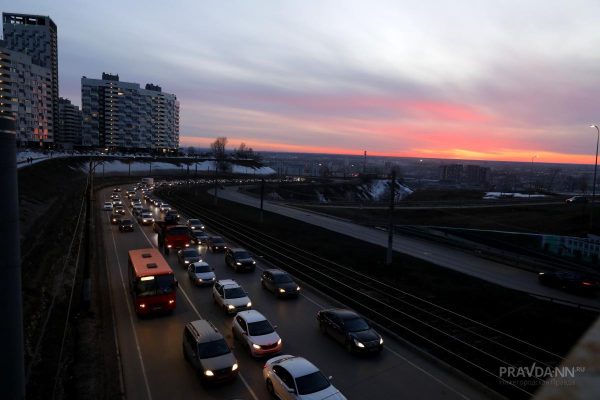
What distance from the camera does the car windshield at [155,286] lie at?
60.7 feet

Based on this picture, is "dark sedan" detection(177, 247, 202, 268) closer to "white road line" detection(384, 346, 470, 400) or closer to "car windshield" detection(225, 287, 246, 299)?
"car windshield" detection(225, 287, 246, 299)

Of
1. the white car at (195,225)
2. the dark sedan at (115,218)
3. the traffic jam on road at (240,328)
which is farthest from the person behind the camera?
the dark sedan at (115,218)

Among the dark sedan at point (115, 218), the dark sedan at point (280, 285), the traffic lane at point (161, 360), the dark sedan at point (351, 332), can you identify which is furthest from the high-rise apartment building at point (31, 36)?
the dark sedan at point (351, 332)

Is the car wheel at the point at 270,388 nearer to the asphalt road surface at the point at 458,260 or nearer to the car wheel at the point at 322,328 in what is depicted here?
the car wheel at the point at 322,328

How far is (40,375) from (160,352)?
3.81 metres

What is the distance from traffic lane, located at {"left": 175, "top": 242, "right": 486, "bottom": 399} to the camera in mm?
13336

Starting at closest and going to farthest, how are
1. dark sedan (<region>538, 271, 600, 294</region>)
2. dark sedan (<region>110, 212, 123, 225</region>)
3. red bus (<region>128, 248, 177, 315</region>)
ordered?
red bus (<region>128, 248, 177, 315</region>)
dark sedan (<region>538, 271, 600, 294</region>)
dark sedan (<region>110, 212, 123, 225</region>)

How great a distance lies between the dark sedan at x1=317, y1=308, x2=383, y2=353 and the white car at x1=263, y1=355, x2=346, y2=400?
3294mm

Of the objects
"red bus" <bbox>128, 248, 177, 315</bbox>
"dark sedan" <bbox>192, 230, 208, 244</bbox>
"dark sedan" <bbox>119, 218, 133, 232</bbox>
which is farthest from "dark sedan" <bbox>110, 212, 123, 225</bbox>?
"red bus" <bbox>128, 248, 177, 315</bbox>

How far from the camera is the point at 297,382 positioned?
12047mm

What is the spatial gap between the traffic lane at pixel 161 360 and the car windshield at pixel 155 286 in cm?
119

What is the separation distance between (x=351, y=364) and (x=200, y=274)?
1170cm

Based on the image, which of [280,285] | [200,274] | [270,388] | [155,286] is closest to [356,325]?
[270,388]

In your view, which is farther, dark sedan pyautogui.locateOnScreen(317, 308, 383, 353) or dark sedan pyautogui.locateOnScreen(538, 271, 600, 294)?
dark sedan pyautogui.locateOnScreen(538, 271, 600, 294)
